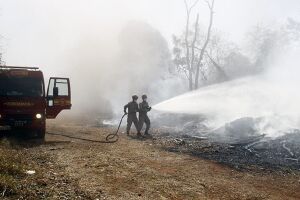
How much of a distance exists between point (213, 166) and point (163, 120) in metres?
14.0

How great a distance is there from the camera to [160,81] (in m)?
52.8

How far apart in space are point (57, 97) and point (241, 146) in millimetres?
7081

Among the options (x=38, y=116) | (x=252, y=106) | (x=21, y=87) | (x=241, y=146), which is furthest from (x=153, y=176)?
(x=252, y=106)

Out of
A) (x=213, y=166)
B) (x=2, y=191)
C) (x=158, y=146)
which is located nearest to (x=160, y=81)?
(x=158, y=146)

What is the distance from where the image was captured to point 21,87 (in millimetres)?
13680

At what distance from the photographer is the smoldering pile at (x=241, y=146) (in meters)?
11.8

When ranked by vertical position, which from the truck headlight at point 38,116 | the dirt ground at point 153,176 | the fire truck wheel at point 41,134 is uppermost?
the truck headlight at point 38,116

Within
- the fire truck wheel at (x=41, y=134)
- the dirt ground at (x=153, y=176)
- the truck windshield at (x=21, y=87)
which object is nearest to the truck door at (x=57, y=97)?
the truck windshield at (x=21, y=87)

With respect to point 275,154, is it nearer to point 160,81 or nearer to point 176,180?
point 176,180

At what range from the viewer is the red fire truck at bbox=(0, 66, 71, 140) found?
1326cm

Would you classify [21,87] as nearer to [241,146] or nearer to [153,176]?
[153,176]

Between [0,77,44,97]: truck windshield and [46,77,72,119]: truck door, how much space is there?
47cm

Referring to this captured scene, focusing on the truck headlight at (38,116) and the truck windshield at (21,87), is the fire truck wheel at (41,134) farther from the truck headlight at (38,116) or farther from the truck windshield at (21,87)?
the truck windshield at (21,87)

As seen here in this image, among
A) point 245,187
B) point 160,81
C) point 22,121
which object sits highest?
point 160,81
